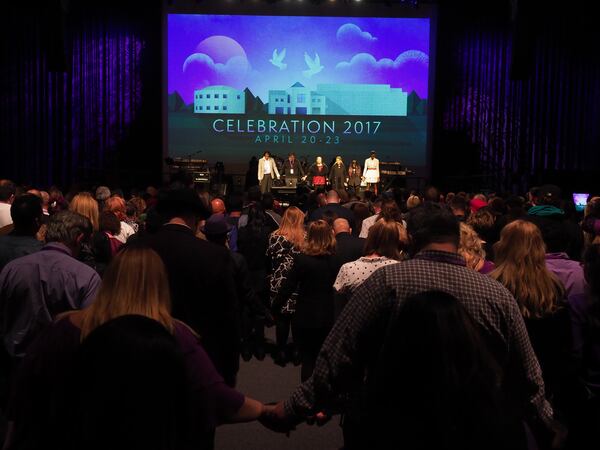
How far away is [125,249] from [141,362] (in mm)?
810

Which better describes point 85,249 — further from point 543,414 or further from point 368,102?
point 368,102

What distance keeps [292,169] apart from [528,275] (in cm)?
A: 1641

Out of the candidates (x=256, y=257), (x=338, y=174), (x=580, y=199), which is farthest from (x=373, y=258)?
(x=338, y=174)

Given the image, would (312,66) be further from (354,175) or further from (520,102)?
(520,102)

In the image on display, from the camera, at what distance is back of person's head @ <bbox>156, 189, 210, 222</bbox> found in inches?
146

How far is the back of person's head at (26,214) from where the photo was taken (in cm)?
441

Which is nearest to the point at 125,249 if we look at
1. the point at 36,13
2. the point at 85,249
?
the point at 85,249

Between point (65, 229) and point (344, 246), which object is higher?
point (65, 229)

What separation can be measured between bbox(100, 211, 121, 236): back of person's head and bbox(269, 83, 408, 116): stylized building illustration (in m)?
15.6

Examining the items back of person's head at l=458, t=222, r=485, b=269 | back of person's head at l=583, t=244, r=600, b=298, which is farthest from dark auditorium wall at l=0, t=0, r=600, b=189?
back of person's head at l=583, t=244, r=600, b=298

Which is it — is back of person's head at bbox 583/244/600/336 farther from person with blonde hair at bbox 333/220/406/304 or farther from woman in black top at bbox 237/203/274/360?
woman in black top at bbox 237/203/274/360

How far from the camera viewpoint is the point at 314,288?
5.94m

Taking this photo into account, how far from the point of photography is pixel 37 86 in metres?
19.0

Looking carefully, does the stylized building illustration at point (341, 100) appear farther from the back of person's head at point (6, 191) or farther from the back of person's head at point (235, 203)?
the back of person's head at point (6, 191)
